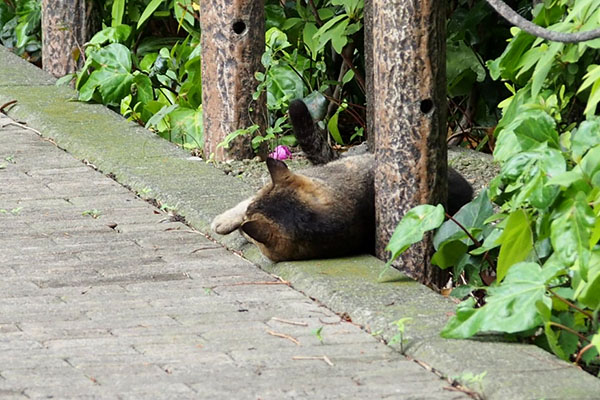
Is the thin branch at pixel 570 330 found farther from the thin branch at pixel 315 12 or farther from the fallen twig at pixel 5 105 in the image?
the fallen twig at pixel 5 105

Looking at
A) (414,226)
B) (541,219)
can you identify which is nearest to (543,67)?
(541,219)

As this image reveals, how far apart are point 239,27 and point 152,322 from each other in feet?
9.31

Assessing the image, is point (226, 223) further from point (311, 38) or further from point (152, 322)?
point (311, 38)

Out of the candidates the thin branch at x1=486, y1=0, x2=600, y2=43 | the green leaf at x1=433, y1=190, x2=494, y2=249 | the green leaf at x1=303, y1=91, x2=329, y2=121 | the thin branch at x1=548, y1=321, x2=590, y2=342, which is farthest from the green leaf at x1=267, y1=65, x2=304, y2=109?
the thin branch at x1=486, y1=0, x2=600, y2=43

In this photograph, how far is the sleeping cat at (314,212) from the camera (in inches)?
212

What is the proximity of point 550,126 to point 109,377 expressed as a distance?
1905 millimetres

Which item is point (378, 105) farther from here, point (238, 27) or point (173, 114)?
point (173, 114)

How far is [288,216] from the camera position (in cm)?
548

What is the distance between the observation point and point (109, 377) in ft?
13.1

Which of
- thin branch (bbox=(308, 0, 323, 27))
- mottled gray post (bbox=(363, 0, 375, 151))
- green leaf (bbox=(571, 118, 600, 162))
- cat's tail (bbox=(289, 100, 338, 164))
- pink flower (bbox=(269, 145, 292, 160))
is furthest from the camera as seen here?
thin branch (bbox=(308, 0, 323, 27))

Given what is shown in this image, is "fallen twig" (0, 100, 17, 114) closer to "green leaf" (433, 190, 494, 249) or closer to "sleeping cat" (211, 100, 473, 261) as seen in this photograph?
"sleeping cat" (211, 100, 473, 261)

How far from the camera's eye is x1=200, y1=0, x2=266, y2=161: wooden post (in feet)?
22.9

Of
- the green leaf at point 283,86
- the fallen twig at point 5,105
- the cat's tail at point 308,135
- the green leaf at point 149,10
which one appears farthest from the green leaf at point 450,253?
the fallen twig at point 5,105

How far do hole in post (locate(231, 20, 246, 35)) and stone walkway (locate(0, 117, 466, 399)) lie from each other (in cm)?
130
